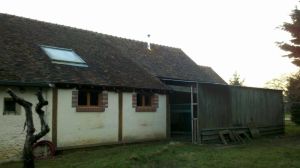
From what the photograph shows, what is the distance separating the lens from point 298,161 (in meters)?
12.2

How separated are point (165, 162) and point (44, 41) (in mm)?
9635

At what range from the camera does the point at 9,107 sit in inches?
557

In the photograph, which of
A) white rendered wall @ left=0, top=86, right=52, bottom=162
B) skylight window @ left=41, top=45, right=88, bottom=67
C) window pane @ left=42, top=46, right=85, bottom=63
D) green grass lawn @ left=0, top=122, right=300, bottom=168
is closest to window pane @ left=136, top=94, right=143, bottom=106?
skylight window @ left=41, top=45, right=88, bottom=67

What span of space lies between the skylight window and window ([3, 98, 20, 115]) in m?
3.31

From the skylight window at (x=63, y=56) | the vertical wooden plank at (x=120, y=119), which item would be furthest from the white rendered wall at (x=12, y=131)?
the vertical wooden plank at (x=120, y=119)

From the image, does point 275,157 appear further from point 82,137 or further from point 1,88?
point 1,88

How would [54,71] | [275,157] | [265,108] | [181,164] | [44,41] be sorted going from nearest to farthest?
[181,164], [275,157], [54,71], [44,41], [265,108]

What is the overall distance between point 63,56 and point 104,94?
2608 millimetres

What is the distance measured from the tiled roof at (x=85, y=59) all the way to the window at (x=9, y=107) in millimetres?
802

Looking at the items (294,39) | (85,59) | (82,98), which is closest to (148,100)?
(85,59)

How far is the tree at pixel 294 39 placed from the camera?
22703mm

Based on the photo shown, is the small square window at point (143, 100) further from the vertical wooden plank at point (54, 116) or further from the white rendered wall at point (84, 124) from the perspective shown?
the vertical wooden plank at point (54, 116)

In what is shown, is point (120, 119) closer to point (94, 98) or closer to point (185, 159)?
point (94, 98)

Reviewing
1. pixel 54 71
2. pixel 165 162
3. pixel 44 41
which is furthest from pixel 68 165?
pixel 44 41
